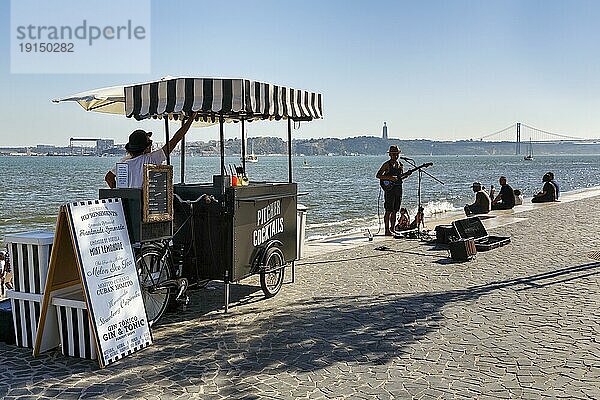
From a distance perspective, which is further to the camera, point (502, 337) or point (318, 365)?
point (502, 337)

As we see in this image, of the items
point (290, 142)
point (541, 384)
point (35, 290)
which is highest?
point (290, 142)

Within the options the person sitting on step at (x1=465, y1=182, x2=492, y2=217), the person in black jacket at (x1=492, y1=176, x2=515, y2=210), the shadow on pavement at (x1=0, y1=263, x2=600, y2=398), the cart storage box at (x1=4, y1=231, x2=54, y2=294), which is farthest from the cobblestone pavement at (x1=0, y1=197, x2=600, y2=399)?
the person in black jacket at (x1=492, y1=176, x2=515, y2=210)

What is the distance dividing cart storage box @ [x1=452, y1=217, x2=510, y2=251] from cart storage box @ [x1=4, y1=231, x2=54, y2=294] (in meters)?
7.45

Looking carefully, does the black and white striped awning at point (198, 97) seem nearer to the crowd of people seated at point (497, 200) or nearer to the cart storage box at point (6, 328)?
the cart storage box at point (6, 328)

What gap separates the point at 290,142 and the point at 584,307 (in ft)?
13.5

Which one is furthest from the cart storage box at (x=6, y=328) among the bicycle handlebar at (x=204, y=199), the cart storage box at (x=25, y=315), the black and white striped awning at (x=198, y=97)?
the black and white striped awning at (x=198, y=97)

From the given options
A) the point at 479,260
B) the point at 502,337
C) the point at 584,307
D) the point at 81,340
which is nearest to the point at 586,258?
the point at 479,260

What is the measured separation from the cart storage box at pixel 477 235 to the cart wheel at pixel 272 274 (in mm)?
4479

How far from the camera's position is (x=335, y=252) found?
1166 centimetres

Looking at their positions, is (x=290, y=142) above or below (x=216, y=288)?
above

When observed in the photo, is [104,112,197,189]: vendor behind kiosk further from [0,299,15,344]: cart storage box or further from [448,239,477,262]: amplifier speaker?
[448,239,477,262]: amplifier speaker

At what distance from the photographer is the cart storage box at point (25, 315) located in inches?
232

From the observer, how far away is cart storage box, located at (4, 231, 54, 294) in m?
5.88

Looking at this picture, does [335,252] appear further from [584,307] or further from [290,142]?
[584,307]
